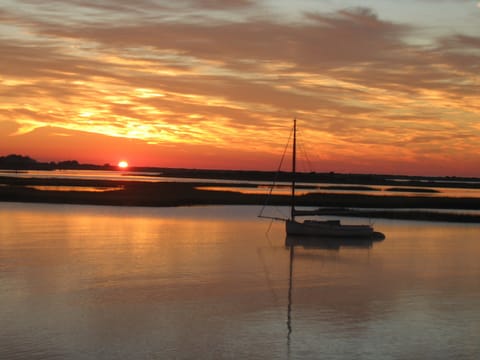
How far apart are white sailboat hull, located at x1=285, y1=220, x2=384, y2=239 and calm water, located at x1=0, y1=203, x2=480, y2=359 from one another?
1.19 metres

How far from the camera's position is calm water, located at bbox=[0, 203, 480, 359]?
15617mm

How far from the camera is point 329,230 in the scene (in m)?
38.9

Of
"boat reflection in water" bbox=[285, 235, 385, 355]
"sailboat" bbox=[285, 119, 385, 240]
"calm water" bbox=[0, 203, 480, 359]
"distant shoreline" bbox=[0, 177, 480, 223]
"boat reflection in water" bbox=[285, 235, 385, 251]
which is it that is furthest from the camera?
"distant shoreline" bbox=[0, 177, 480, 223]

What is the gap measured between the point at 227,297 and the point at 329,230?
62.0ft

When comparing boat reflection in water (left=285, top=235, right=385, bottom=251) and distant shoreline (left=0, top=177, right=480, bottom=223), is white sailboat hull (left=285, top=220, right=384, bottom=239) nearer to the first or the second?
boat reflection in water (left=285, top=235, right=385, bottom=251)

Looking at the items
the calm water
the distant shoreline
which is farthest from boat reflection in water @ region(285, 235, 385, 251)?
the distant shoreline

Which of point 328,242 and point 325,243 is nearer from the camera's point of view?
point 325,243

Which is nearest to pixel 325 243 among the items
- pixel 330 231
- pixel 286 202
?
pixel 330 231

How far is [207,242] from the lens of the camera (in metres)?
34.5

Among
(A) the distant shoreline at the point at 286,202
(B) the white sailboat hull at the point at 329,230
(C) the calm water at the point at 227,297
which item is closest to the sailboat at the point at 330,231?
(B) the white sailboat hull at the point at 329,230

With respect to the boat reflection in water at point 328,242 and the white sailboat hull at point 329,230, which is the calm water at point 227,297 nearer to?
the boat reflection in water at point 328,242

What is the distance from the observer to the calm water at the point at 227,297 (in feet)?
51.2

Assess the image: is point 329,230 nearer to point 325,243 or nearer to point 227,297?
point 325,243

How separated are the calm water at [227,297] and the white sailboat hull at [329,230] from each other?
119 centimetres
